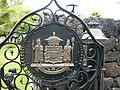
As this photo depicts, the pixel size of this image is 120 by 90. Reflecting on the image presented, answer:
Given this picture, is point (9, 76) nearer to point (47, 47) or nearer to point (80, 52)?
point (47, 47)

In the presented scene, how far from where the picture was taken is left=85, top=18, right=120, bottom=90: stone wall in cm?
252

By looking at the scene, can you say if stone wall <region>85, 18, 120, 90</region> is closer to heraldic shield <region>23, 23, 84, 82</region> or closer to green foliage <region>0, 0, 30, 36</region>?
heraldic shield <region>23, 23, 84, 82</region>

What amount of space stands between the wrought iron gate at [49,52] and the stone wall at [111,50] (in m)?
0.35

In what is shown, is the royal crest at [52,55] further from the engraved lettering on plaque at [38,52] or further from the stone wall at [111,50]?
the stone wall at [111,50]

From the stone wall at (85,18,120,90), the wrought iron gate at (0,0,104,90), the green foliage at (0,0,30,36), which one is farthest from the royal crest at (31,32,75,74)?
the green foliage at (0,0,30,36)

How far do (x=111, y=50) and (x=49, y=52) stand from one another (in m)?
0.78

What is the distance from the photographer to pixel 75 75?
7.05ft

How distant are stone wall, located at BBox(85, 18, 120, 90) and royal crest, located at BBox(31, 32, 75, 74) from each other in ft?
1.82

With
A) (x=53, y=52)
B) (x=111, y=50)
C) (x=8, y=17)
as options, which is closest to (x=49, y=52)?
(x=53, y=52)

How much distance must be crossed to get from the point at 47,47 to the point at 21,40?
0.69 ft

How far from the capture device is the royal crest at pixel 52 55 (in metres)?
2.04

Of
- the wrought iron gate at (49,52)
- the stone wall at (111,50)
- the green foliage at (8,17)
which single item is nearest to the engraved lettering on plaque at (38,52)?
the wrought iron gate at (49,52)

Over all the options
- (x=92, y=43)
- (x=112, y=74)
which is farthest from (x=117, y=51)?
(x=92, y=43)

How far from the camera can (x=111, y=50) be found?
2553 millimetres
